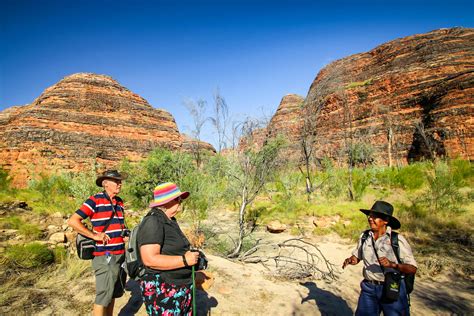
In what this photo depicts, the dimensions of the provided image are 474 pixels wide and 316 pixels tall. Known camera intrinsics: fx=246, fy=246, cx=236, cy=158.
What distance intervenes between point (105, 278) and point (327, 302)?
3342 millimetres

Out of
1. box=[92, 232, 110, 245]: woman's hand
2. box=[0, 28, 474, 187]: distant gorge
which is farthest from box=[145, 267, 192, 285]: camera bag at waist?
box=[0, 28, 474, 187]: distant gorge

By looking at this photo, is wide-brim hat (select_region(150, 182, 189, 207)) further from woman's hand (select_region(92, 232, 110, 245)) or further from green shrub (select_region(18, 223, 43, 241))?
green shrub (select_region(18, 223, 43, 241))

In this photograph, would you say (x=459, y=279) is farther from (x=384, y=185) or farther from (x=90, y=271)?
(x=384, y=185)

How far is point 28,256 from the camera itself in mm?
4785

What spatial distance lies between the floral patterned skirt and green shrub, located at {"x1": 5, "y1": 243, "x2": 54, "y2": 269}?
4268mm

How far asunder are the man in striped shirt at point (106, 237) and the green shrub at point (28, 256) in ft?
10.5

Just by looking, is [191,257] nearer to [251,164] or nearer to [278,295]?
[278,295]

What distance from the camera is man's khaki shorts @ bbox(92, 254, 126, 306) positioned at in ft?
8.67

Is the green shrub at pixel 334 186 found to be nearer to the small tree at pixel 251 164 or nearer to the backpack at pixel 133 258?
the small tree at pixel 251 164

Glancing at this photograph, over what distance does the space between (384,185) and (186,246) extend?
47.4 feet

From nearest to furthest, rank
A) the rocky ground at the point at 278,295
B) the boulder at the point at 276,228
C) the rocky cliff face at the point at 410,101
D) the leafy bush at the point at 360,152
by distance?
the rocky ground at the point at 278,295
the boulder at the point at 276,228
the leafy bush at the point at 360,152
the rocky cliff face at the point at 410,101

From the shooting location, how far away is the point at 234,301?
3.89 metres

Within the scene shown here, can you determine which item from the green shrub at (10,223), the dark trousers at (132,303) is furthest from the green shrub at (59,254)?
the green shrub at (10,223)

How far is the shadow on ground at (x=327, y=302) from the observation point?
3735mm
